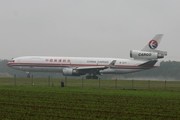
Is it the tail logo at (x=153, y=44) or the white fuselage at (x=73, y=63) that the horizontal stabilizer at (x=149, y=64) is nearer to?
the white fuselage at (x=73, y=63)

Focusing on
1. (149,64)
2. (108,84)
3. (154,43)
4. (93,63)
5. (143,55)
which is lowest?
(108,84)

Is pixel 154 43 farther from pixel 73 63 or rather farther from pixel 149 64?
pixel 73 63

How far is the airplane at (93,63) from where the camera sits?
201 feet

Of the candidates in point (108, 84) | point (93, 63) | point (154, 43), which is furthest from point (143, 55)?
point (108, 84)

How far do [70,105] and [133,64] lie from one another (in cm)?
4019

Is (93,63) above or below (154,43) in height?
below

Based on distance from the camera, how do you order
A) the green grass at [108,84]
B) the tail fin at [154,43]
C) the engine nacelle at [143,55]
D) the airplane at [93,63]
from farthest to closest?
the tail fin at [154,43] → the engine nacelle at [143,55] → the airplane at [93,63] → the green grass at [108,84]

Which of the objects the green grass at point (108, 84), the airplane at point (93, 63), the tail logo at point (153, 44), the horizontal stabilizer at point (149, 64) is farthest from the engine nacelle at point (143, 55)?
the green grass at point (108, 84)

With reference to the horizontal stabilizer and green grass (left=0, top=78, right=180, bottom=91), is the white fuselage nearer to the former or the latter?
the horizontal stabilizer

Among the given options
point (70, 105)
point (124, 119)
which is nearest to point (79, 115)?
point (124, 119)

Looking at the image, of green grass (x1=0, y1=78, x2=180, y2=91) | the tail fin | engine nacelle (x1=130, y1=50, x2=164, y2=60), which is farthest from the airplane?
green grass (x1=0, y1=78, x2=180, y2=91)

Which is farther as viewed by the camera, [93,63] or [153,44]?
[153,44]

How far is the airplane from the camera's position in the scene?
61.2 metres

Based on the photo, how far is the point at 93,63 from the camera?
62.0 m
